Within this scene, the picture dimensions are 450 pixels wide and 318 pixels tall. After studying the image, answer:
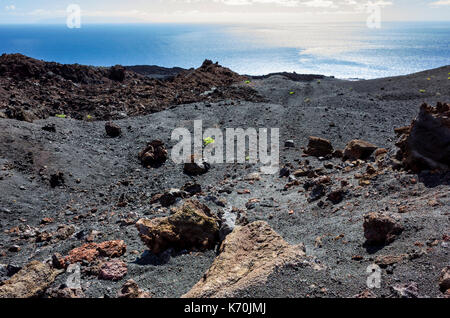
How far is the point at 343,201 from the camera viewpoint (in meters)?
6.04

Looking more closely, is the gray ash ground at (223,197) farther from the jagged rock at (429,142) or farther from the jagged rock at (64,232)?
the jagged rock at (429,142)

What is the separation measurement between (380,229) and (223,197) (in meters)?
3.83

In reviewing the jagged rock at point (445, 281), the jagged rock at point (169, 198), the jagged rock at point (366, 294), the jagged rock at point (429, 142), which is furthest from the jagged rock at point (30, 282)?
the jagged rock at point (429, 142)

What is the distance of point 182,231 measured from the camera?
483cm

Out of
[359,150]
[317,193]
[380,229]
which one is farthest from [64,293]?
[359,150]

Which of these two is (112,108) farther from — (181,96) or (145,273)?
(145,273)

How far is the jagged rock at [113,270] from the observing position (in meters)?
4.16

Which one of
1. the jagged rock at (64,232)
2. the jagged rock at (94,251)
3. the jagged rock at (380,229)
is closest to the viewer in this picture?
the jagged rock at (380,229)

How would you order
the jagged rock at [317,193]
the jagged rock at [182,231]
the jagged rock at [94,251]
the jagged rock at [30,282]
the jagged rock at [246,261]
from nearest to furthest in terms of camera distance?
the jagged rock at [246,261] < the jagged rock at [30,282] < the jagged rock at [94,251] < the jagged rock at [182,231] < the jagged rock at [317,193]

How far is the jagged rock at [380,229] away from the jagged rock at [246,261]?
37.9 inches

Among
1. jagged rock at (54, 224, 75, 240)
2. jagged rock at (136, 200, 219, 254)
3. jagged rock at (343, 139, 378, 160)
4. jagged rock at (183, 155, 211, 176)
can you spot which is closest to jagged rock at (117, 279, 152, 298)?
jagged rock at (136, 200, 219, 254)

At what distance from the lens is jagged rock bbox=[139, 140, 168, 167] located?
10586mm

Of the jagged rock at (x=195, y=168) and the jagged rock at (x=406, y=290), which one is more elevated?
the jagged rock at (x=406, y=290)

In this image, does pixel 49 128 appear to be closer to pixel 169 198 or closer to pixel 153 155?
pixel 153 155
